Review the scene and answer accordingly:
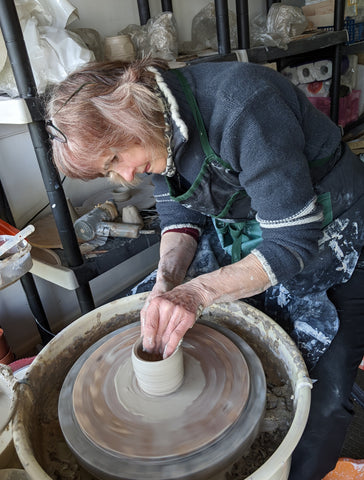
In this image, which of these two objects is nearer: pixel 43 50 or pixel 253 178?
pixel 253 178

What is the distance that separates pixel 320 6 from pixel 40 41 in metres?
2.45

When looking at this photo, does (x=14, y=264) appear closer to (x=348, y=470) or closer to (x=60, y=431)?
(x=60, y=431)

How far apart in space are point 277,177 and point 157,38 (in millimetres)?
1301

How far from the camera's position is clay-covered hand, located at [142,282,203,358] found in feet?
3.20

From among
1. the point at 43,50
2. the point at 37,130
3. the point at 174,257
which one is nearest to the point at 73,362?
the point at 174,257

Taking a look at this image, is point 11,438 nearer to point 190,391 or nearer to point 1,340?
point 190,391

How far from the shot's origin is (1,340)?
190 centimetres

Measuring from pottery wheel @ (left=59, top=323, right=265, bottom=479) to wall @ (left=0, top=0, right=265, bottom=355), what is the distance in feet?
3.71

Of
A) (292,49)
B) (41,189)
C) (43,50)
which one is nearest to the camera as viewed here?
(43,50)

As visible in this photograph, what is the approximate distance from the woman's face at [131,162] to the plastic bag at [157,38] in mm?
1006

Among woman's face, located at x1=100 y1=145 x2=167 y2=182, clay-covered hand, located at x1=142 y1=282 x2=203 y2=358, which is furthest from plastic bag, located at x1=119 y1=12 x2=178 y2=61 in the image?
clay-covered hand, located at x1=142 y1=282 x2=203 y2=358

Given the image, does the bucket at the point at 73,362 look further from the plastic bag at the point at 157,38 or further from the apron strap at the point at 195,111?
the plastic bag at the point at 157,38

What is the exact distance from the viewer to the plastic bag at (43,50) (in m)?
1.40

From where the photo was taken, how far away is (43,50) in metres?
1.40
